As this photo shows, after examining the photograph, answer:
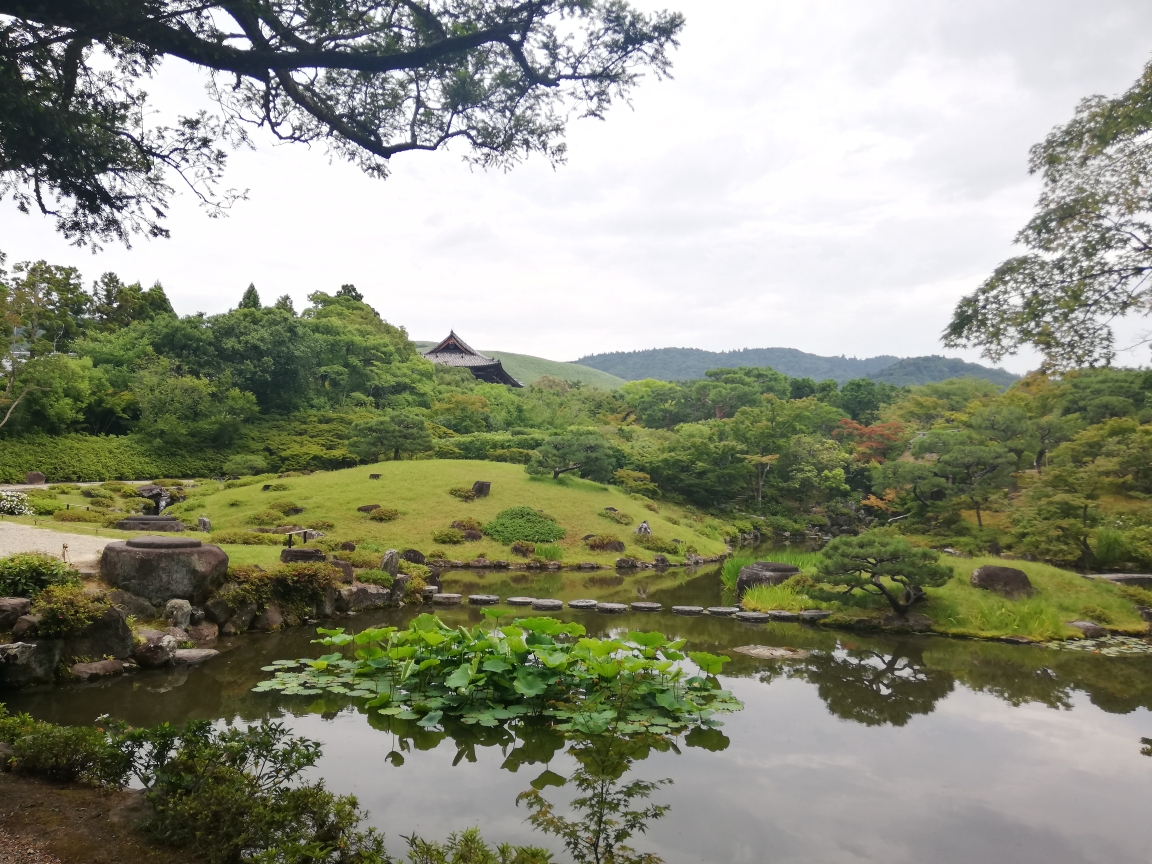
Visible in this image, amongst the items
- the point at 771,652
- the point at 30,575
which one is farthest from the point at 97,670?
the point at 771,652

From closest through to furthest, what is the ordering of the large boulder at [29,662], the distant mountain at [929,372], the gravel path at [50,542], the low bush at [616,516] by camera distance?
the large boulder at [29,662] → the gravel path at [50,542] → the low bush at [616,516] → the distant mountain at [929,372]

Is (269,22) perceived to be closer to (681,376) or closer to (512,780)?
(512,780)

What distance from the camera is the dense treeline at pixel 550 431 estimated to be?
18703mm

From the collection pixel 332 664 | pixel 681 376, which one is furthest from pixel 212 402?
pixel 681 376

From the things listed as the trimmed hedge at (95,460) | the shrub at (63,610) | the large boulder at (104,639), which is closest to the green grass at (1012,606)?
the large boulder at (104,639)

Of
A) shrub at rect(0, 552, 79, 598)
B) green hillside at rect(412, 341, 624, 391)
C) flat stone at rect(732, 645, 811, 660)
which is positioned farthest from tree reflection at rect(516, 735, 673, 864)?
green hillside at rect(412, 341, 624, 391)

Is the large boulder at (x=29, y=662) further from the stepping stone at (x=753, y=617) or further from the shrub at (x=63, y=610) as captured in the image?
the stepping stone at (x=753, y=617)

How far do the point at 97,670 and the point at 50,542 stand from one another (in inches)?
192

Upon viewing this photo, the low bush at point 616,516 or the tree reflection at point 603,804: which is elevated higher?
the tree reflection at point 603,804

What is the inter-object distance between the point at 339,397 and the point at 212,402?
8.07m

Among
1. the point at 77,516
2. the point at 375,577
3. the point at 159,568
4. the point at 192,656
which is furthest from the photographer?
the point at 77,516

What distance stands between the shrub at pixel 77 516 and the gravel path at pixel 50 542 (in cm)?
269

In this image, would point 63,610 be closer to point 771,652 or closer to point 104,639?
point 104,639

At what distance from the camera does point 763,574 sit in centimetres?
1403
